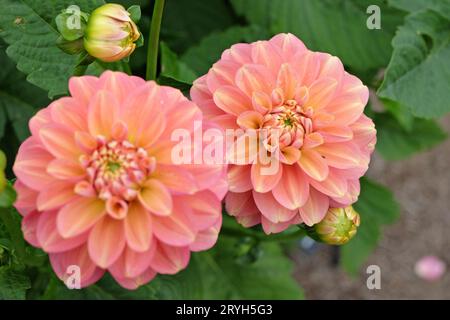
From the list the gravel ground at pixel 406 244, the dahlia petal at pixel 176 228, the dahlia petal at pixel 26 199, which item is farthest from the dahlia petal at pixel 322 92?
the gravel ground at pixel 406 244

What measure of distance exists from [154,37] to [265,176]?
0.24 meters

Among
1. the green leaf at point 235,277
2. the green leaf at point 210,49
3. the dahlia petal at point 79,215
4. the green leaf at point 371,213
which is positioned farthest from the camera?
the green leaf at point 371,213

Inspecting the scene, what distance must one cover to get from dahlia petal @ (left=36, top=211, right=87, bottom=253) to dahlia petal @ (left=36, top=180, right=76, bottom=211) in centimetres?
2

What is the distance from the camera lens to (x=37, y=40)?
37.4 inches

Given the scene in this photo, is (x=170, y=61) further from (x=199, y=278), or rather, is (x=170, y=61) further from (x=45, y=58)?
(x=199, y=278)

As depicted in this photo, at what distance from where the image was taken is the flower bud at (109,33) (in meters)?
0.81

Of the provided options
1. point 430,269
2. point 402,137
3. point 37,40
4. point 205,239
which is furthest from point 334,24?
point 430,269

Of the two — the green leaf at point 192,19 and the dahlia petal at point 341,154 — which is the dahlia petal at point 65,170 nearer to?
the dahlia petal at point 341,154

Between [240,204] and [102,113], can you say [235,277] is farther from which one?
[102,113]

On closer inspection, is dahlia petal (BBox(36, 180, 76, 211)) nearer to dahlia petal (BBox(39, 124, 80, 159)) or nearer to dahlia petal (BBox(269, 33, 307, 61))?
dahlia petal (BBox(39, 124, 80, 159))

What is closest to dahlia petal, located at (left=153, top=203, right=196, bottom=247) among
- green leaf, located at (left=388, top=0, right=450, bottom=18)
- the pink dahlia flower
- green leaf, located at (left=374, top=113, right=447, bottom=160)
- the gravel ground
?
the pink dahlia flower

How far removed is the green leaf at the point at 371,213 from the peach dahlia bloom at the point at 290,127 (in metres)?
0.71

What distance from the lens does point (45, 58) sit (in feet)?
3.15

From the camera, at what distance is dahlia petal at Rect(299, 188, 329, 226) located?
2.69 feet
